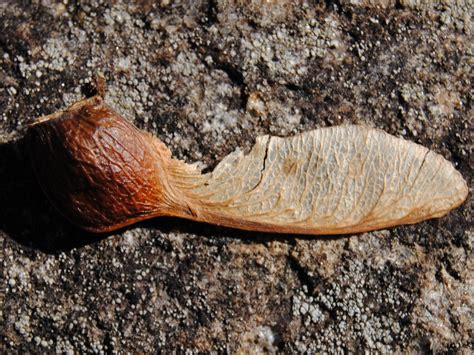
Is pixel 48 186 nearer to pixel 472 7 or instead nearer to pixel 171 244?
pixel 171 244

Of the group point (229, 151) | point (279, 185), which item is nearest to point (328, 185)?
point (279, 185)

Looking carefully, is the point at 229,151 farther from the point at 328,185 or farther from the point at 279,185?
the point at 328,185

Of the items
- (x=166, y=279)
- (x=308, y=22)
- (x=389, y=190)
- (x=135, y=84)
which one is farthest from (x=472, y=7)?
(x=166, y=279)
